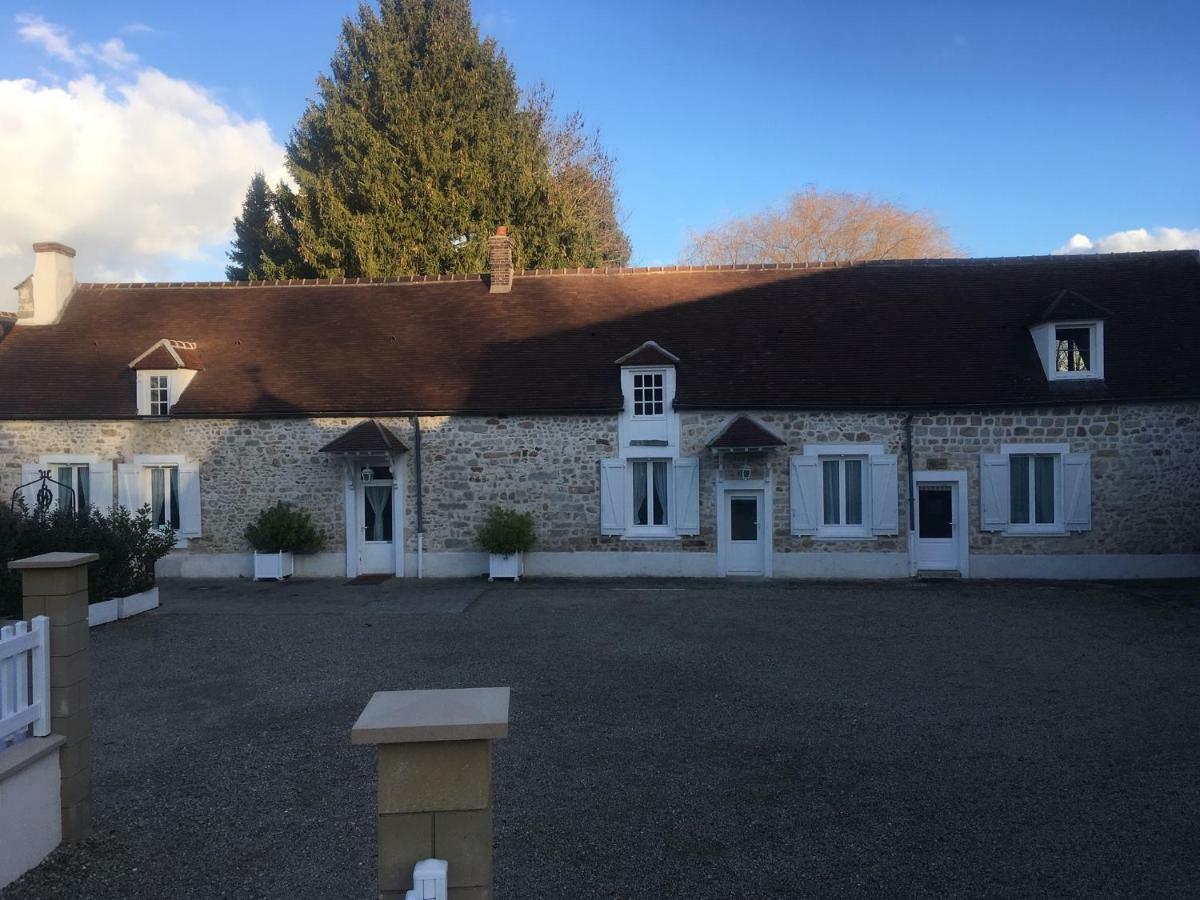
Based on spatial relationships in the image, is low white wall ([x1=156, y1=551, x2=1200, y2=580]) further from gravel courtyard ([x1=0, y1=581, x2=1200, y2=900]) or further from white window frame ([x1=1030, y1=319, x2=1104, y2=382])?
white window frame ([x1=1030, y1=319, x2=1104, y2=382])

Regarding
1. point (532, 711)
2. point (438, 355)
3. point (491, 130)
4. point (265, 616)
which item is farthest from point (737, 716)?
point (491, 130)

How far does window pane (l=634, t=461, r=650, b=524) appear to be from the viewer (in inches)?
596

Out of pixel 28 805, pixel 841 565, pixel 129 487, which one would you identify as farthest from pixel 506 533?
pixel 28 805

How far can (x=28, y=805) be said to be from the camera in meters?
4.36

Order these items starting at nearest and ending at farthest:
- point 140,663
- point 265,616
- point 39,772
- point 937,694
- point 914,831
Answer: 1. point 39,772
2. point 914,831
3. point 937,694
4. point 140,663
5. point 265,616

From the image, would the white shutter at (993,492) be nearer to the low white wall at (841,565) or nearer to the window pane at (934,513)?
the window pane at (934,513)

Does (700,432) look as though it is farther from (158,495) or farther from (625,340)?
(158,495)

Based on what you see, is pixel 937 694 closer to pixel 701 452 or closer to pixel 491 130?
pixel 701 452

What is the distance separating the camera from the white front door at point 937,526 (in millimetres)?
14742

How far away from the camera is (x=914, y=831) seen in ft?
15.6

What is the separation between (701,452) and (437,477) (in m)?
4.93

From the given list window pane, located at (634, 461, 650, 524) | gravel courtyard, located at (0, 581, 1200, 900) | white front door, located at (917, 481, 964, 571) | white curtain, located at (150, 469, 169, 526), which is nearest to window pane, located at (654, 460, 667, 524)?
window pane, located at (634, 461, 650, 524)

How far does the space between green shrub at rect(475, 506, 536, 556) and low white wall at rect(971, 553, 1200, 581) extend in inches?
315

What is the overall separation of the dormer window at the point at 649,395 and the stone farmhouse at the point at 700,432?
0.04 meters
